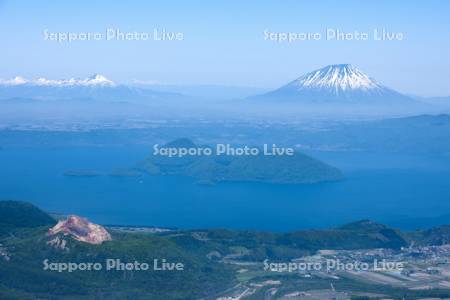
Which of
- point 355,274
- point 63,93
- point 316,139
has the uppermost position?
point 63,93

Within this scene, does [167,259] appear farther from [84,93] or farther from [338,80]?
[84,93]

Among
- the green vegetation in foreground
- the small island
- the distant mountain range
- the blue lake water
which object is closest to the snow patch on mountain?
the distant mountain range

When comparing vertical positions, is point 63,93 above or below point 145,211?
above

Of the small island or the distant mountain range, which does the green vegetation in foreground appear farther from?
the distant mountain range

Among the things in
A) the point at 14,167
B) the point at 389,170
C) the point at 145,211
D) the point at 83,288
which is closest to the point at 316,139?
the point at 389,170

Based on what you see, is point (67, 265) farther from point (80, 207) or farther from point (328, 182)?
point (328, 182)

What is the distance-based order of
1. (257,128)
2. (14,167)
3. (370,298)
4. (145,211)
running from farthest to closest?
(257,128), (14,167), (145,211), (370,298)

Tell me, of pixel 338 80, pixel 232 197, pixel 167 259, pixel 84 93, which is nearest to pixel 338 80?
pixel 338 80
